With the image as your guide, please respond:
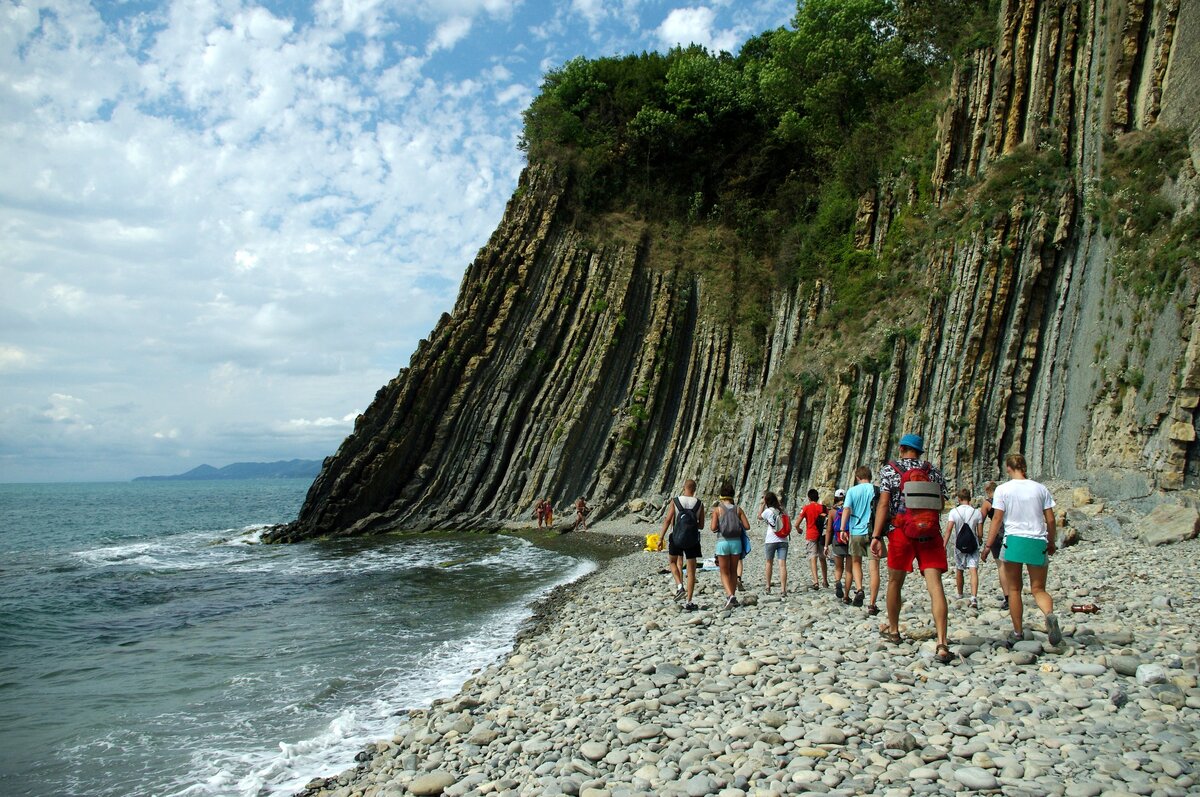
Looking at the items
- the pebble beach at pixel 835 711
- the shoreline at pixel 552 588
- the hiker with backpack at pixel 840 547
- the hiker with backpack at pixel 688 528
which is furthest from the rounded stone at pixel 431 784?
the hiker with backpack at pixel 840 547

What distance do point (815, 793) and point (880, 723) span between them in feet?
4.27

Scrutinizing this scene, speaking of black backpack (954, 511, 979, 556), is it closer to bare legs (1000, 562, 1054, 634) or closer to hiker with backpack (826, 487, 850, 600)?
hiker with backpack (826, 487, 850, 600)

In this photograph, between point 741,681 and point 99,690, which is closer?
point 741,681

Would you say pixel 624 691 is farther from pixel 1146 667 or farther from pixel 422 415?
pixel 422 415

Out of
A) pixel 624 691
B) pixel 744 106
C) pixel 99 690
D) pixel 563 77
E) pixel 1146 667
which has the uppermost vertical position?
pixel 563 77

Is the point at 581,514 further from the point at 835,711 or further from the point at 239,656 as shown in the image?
the point at 835,711

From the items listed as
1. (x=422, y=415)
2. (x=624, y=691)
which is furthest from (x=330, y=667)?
(x=422, y=415)

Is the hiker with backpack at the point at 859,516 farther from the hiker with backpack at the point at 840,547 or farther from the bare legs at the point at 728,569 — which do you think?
the bare legs at the point at 728,569

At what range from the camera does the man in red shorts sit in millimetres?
7562

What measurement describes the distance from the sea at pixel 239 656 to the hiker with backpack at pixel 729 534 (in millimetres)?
3866

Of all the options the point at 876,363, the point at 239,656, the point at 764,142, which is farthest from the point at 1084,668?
the point at 764,142

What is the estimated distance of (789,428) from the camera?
86.3ft

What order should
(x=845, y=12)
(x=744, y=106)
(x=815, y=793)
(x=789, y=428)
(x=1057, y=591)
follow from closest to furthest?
(x=815, y=793) → (x=1057, y=591) → (x=789, y=428) → (x=845, y=12) → (x=744, y=106)

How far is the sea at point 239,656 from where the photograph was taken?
28.2ft
